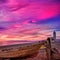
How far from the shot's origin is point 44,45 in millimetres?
9086

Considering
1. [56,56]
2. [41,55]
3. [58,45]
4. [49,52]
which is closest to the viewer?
[49,52]

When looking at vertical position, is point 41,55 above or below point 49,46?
below

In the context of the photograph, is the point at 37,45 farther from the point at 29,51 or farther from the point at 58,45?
the point at 58,45

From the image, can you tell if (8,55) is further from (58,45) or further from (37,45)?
(58,45)

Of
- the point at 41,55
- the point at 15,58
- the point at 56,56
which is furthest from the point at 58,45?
the point at 15,58

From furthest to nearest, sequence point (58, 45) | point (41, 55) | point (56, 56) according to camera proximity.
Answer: point (58, 45), point (41, 55), point (56, 56)

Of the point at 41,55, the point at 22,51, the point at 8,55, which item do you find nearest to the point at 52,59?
the point at 22,51

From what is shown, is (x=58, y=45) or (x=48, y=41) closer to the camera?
(x=48, y=41)

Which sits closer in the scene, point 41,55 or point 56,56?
point 56,56

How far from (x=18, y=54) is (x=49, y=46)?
5.54 ft

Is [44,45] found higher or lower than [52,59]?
higher

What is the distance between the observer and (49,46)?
8.89m

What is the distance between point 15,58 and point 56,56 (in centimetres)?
233

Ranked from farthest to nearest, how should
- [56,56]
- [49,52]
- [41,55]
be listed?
[41,55] → [56,56] → [49,52]
